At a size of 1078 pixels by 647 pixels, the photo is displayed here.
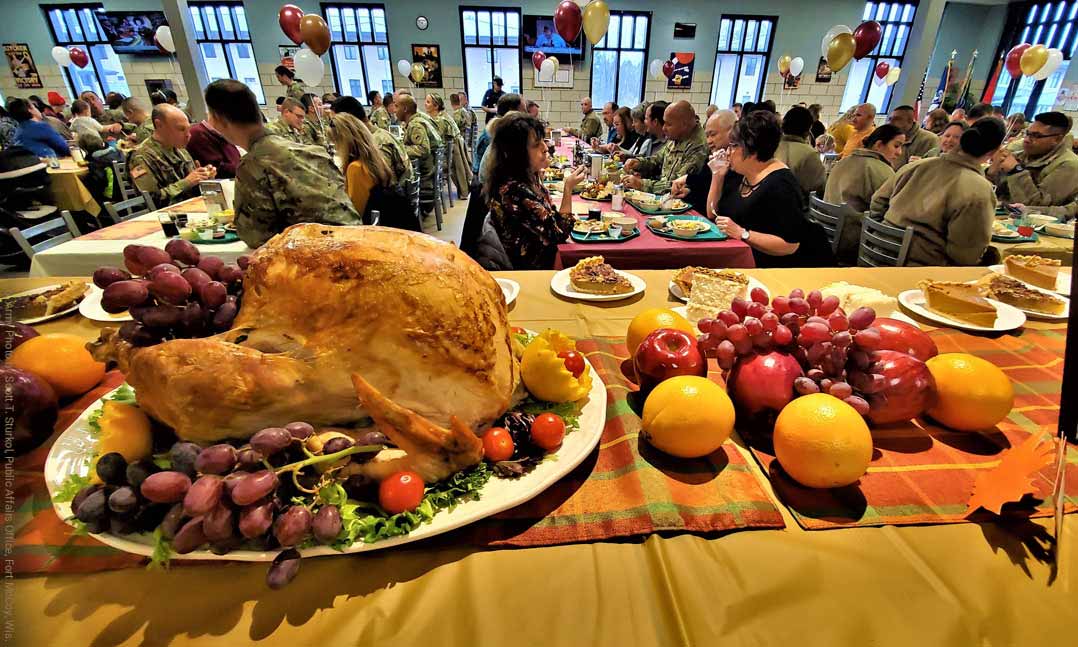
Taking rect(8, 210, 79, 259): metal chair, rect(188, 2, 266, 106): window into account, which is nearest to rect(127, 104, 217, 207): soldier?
rect(8, 210, 79, 259): metal chair

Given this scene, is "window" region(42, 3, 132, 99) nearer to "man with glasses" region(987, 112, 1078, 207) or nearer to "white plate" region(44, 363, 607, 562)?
"white plate" region(44, 363, 607, 562)

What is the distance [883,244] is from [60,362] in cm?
374

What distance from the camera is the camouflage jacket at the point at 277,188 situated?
2.34 m

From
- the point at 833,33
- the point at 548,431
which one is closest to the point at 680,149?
the point at 548,431

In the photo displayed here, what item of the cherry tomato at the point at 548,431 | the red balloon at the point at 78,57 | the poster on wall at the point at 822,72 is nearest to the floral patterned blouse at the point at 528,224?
the cherry tomato at the point at 548,431

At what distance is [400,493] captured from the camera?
27.7 inches

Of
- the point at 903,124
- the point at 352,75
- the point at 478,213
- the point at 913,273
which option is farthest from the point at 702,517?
the point at 352,75

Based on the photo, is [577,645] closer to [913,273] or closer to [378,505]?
[378,505]

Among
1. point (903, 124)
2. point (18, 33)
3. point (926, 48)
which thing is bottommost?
point (903, 124)

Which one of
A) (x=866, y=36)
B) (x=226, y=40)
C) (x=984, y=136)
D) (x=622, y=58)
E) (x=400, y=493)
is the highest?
(x=226, y=40)

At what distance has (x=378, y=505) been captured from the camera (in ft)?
2.38

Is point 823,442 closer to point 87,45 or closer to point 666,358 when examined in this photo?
point 666,358

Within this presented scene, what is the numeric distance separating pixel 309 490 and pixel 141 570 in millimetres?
271

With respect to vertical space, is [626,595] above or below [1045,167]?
below
